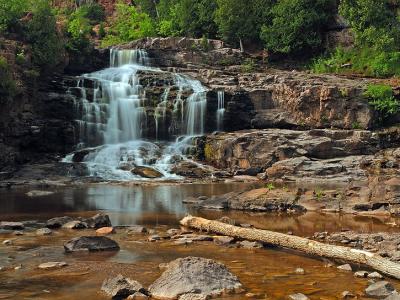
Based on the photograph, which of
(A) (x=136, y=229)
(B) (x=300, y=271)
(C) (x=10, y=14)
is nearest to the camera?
(B) (x=300, y=271)

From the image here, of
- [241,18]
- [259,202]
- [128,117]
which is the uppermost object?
[241,18]

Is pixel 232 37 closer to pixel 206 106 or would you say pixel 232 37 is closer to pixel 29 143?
pixel 206 106

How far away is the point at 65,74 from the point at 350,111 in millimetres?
25705

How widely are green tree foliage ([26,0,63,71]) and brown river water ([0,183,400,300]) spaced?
22.0 meters

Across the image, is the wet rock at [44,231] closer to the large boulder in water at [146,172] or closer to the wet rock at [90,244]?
the wet rock at [90,244]

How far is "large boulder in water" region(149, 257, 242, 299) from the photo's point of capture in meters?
7.36

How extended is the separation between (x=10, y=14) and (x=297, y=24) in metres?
29.0

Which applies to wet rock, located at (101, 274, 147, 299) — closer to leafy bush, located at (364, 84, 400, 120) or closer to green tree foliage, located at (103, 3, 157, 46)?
leafy bush, located at (364, 84, 400, 120)

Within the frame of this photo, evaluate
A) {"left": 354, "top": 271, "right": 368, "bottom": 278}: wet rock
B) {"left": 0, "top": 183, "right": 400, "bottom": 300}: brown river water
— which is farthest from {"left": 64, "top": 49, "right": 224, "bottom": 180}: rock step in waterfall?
{"left": 354, "top": 271, "right": 368, "bottom": 278}: wet rock

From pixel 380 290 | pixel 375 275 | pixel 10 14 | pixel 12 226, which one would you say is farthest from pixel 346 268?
pixel 10 14

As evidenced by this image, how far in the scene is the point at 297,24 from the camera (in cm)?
5131

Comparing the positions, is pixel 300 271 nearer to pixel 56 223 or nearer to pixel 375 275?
pixel 375 275

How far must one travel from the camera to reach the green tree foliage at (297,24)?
51469 millimetres

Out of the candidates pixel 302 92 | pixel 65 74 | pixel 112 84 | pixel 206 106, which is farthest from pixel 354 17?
pixel 65 74
